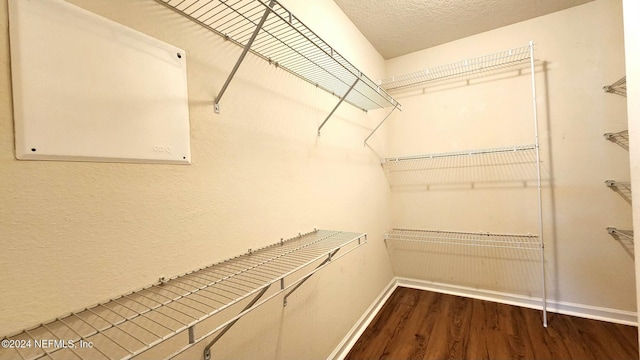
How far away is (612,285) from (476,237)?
90cm

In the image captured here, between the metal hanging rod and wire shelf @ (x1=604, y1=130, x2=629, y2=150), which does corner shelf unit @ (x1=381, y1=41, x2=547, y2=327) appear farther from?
wire shelf @ (x1=604, y1=130, x2=629, y2=150)

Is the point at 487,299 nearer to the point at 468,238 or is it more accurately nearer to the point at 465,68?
the point at 468,238

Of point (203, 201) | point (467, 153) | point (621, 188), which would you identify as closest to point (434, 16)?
point (467, 153)

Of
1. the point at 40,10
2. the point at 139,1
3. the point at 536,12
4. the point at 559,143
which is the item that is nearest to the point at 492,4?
the point at 536,12

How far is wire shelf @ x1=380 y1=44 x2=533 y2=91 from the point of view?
2092mm

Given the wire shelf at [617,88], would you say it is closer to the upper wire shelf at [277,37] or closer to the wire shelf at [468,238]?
the wire shelf at [468,238]

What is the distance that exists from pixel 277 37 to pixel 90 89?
2.26ft

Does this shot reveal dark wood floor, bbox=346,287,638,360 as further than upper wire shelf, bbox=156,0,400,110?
Yes

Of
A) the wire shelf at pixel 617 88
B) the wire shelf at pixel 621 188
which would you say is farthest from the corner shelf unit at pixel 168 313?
the wire shelf at pixel 617 88

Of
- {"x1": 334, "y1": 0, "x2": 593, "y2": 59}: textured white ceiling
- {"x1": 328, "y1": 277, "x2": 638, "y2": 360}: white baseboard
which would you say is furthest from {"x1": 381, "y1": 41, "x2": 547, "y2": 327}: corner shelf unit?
{"x1": 334, "y1": 0, "x2": 593, "y2": 59}: textured white ceiling

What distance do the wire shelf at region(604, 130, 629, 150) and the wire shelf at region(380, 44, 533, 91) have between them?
83 centimetres

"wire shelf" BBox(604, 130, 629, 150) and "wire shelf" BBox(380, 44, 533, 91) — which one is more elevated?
"wire shelf" BBox(380, 44, 533, 91)

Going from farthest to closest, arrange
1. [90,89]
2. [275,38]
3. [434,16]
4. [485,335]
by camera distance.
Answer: [434,16] < [485,335] < [275,38] < [90,89]

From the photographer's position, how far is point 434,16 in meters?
1.94
